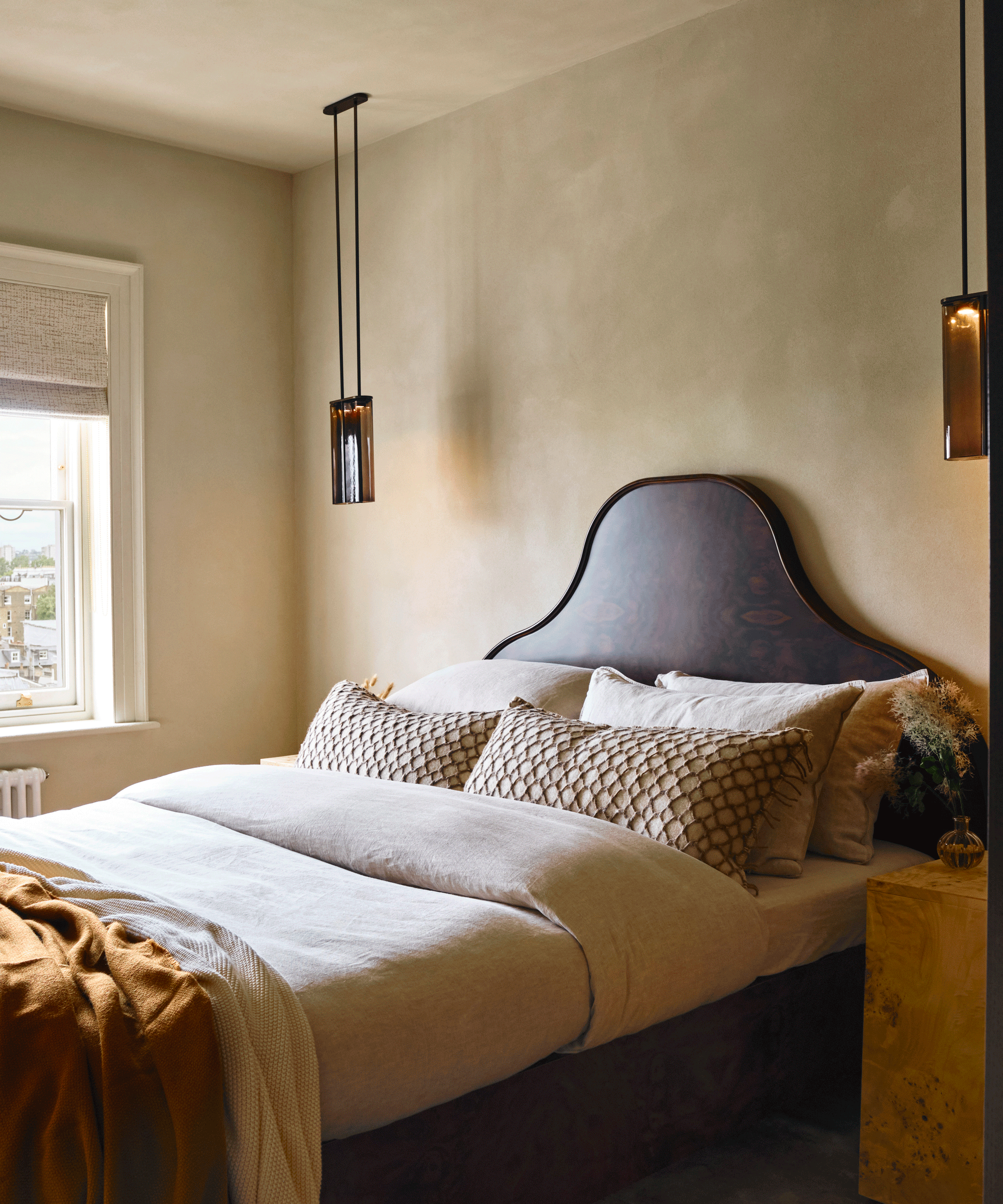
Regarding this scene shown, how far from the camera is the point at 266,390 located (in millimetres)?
4500

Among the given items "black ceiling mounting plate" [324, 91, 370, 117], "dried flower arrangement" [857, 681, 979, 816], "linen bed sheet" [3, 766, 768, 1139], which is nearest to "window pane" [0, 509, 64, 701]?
"linen bed sheet" [3, 766, 768, 1139]

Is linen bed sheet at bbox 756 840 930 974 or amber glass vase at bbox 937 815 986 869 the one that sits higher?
amber glass vase at bbox 937 815 986 869

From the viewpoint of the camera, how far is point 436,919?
1.94 metres

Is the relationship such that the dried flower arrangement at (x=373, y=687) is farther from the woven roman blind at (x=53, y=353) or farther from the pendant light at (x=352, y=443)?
the woven roman blind at (x=53, y=353)

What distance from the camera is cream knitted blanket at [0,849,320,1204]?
1.46 metres

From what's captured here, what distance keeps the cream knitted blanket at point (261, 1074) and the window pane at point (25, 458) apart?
279 centimetres

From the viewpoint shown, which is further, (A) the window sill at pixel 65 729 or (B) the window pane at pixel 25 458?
(B) the window pane at pixel 25 458

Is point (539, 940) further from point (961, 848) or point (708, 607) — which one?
point (708, 607)

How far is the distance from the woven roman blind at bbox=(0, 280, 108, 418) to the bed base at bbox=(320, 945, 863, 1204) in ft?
9.96

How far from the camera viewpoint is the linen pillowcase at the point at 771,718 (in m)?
2.42

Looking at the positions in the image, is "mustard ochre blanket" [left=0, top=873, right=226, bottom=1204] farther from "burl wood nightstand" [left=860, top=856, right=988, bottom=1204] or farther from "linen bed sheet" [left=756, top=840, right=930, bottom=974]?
"burl wood nightstand" [left=860, top=856, right=988, bottom=1204]

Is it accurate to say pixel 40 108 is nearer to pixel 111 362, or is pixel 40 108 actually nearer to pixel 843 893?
pixel 111 362

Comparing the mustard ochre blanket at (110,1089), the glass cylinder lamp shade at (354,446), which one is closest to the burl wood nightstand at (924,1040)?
the mustard ochre blanket at (110,1089)

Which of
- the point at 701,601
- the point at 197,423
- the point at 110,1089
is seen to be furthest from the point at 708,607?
the point at 197,423
